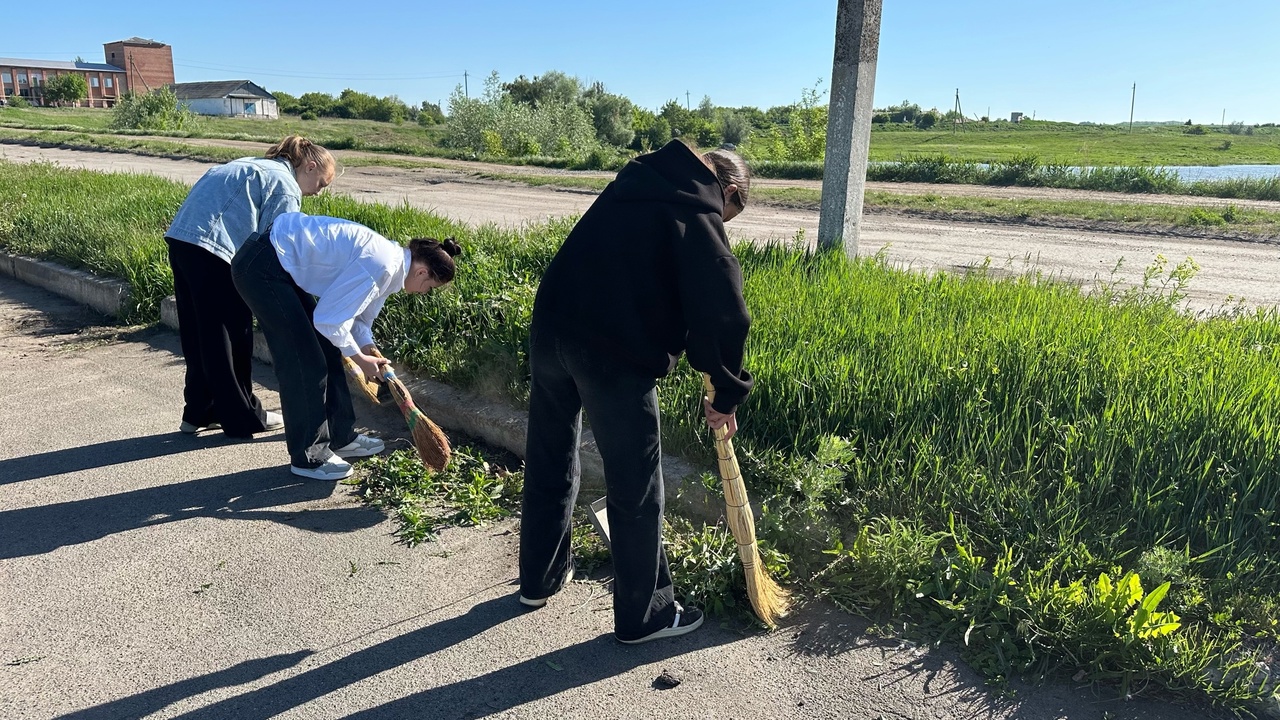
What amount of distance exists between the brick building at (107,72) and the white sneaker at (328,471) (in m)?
118

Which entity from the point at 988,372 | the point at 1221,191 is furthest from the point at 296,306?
the point at 1221,191

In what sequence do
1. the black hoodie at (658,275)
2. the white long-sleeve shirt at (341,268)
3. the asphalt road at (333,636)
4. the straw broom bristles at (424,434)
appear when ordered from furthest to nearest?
the straw broom bristles at (424,434)
the white long-sleeve shirt at (341,268)
the asphalt road at (333,636)
the black hoodie at (658,275)

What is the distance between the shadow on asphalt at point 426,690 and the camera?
266 centimetres

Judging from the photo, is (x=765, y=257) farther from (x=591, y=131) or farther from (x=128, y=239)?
(x=591, y=131)

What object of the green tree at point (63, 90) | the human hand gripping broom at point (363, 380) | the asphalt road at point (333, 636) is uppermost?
the green tree at point (63, 90)

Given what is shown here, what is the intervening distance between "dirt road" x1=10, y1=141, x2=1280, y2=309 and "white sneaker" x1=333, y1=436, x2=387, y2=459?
4.00 metres

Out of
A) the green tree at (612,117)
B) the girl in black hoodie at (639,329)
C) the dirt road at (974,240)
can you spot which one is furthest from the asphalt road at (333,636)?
the green tree at (612,117)

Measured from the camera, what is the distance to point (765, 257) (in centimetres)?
626

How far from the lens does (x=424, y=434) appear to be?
4094 millimetres

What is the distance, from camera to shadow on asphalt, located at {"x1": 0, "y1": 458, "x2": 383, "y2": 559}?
12.3 ft

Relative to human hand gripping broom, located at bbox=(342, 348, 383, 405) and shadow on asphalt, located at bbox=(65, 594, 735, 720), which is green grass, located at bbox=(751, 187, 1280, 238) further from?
shadow on asphalt, located at bbox=(65, 594, 735, 720)

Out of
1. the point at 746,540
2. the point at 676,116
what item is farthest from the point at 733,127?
the point at 746,540

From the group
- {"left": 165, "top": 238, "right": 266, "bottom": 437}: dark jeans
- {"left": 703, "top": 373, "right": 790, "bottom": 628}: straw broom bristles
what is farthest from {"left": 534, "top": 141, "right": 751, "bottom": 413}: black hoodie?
{"left": 165, "top": 238, "right": 266, "bottom": 437}: dark jeans

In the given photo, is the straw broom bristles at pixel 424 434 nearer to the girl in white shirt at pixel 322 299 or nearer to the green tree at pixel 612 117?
the girl in white shirt at pixel 322 299
